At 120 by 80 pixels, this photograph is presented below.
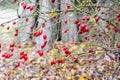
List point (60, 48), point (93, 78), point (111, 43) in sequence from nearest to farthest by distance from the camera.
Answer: point (111, 43)
point (93, 78)
point (60, 48)

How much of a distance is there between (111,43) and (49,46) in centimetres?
132

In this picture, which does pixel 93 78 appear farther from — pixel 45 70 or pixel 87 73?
pixel 45 70

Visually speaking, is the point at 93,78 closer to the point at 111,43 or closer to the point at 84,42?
the point at 111,43

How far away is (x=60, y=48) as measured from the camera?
452 centimetres

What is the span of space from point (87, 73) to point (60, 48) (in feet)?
2.61

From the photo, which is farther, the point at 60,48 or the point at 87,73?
the point at 60,48

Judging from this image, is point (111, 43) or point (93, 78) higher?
point (111, 43)

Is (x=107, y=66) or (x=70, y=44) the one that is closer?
(x=107, y=66)

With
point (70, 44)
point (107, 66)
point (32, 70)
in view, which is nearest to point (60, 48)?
point (70, 44)

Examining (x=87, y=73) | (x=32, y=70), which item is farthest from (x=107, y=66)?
(x=32, y=70)

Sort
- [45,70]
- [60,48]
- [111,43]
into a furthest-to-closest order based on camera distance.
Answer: [60,48]
[45,70]
[111,43]

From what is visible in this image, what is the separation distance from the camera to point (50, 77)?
3.88 m

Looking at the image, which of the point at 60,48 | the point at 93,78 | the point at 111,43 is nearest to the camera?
the point at 111,43

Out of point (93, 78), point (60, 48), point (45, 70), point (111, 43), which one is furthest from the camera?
point (60, 48)
